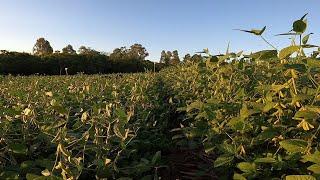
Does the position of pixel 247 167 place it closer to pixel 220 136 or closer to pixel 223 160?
pixel 223 160

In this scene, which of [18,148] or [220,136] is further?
[220,136]

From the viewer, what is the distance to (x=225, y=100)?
354 centimetres

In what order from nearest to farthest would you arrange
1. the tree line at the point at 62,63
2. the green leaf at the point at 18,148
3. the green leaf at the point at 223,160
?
1. the green leaf at the point at 18,148
2. the green leaf at the point at 223,160
3. the tree line at the point at 62,63

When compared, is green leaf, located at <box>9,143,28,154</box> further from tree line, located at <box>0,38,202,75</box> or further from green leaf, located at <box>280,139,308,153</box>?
tree line, located at <box>0,38,202,75</box>

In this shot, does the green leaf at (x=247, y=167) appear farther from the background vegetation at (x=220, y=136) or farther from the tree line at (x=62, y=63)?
the tree line at (x=62, y=63)

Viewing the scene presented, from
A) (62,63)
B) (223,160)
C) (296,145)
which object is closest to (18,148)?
(223,160)

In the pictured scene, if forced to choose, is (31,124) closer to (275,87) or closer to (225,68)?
(275,87)

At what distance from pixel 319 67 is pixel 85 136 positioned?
47.4 inches

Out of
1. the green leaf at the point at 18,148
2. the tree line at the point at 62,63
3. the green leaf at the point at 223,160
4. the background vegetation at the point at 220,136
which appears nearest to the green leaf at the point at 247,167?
the background vegetation at the point at 220,136

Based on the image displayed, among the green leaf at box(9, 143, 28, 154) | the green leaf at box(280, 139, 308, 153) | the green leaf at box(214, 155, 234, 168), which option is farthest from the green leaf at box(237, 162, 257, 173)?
the green leaf at box(9, 143, 28, 154)

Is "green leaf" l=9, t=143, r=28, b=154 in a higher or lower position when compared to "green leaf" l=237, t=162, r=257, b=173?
higher

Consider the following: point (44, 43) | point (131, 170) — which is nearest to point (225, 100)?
point (131, 170)

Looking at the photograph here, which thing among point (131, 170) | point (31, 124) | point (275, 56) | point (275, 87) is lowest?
point (131, 170)

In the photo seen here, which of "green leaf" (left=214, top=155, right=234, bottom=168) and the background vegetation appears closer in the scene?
the background vegetation
